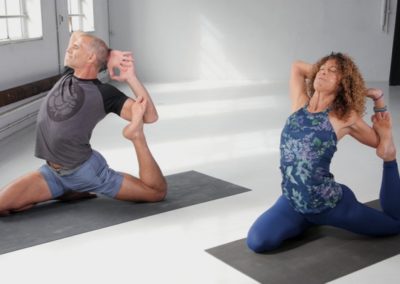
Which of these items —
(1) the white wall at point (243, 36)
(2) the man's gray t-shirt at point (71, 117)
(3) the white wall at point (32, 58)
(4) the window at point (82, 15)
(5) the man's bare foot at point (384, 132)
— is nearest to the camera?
(5) the man's bare foot at point (384, 132)

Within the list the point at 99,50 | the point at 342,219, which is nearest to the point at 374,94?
the point at 342,219

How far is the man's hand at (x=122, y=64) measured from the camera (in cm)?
304

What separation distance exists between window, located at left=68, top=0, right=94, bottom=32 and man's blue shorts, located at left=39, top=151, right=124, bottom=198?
5.74 meters

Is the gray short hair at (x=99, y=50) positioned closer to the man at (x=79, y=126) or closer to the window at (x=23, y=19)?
the man at (x=79, y=126)

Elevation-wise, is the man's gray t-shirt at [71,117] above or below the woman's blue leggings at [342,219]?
above

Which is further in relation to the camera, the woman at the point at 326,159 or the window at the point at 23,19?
the window at the point at 23,19

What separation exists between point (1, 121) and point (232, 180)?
8.34 feet

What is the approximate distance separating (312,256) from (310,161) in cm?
45

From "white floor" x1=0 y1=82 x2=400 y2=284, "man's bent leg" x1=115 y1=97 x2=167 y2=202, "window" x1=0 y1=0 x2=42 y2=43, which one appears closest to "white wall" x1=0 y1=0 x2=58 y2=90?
"window" x1=0 y1=0 x2=42 y2=43

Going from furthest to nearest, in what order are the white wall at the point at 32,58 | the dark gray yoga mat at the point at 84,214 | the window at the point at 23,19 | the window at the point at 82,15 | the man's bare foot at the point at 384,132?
the window at the point at 82,15, the window at the point at 23,19, the white wall at the point at 32,58, the dark gray yoga mat at the point at 84,214, the man's bare foot at the point at 384,132

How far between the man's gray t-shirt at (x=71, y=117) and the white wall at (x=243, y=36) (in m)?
6.50

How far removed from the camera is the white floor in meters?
2.35

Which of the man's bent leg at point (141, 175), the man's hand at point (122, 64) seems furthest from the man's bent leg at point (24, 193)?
the man's hand at point (122, 64)

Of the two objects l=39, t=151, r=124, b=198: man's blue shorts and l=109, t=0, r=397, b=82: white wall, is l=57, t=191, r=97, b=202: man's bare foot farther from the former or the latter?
l=109, t=0, r=397, b=82: white wall
